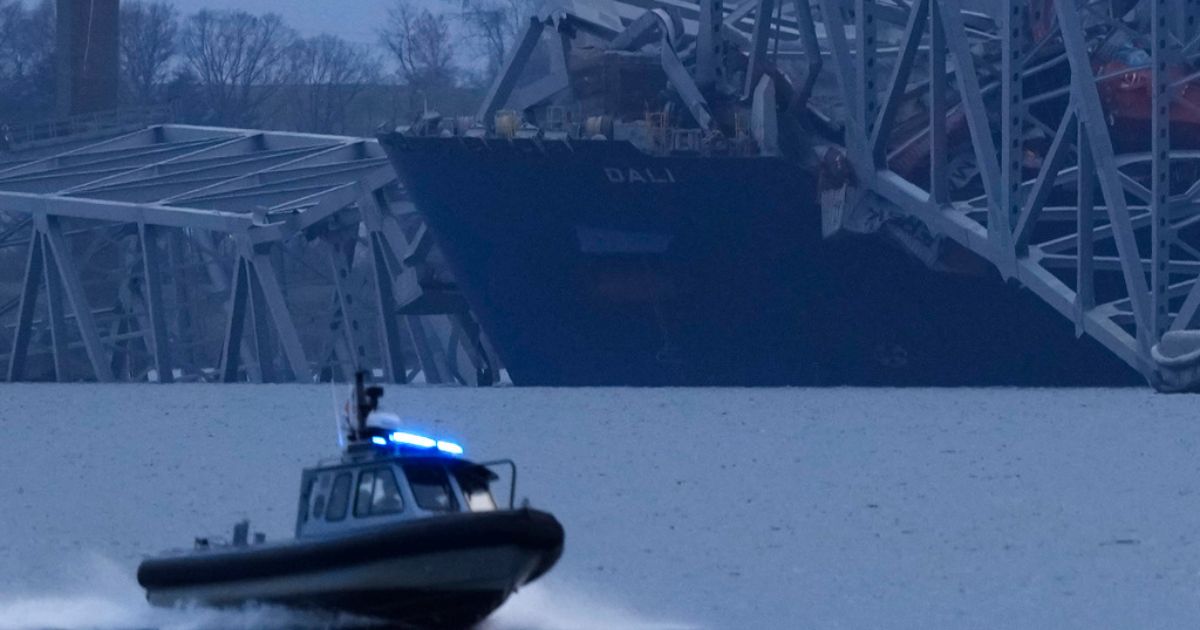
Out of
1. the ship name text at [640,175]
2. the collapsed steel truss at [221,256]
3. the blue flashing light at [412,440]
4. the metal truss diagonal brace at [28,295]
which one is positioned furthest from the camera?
the metal truss diagonal brace at [28,295]

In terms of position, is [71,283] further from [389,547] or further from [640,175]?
[389,547]

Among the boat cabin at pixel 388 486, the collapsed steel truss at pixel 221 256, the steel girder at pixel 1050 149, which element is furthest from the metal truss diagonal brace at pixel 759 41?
the boat cabin at pixel 388 486

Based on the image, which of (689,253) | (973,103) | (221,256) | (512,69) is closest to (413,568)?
(973,103)

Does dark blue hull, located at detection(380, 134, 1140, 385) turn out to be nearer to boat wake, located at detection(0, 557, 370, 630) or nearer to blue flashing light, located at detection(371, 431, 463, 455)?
boat wake, located at detection(0, 557, 370, 630)

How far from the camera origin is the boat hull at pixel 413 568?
18.6m

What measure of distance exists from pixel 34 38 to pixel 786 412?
79305mm

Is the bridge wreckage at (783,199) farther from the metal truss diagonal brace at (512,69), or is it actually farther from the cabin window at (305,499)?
the cabin window at (305,499)

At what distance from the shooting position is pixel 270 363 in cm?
6812

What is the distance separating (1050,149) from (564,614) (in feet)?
88.3

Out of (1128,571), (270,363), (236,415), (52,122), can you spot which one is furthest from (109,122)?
(1128,571)

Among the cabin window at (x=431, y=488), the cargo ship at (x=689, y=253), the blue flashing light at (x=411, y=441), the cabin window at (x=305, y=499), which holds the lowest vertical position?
the cargo ship at (x=689, y=253)

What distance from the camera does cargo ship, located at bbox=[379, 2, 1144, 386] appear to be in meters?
52.5

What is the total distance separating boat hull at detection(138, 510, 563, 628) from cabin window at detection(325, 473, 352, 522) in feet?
1.21

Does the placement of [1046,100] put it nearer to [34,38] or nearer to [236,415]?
[236,415]
